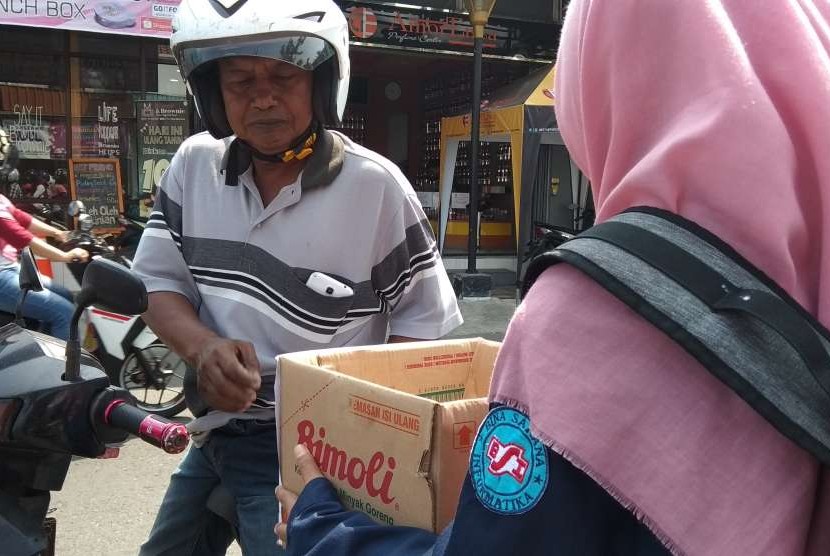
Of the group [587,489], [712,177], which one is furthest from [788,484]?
[712,177]

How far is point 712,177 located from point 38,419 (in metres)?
1.36

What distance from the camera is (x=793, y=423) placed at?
662 mm

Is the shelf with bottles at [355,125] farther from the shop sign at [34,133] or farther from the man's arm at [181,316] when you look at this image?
the man's arm at [181,316]

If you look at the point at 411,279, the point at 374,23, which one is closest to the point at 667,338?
the point at 411,279

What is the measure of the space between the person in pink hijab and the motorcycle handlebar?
767mm

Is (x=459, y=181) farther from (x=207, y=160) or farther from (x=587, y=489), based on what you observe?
(x=587, y=489)

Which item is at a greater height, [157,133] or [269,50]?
[269,50]

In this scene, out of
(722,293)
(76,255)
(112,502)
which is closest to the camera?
(722,293)

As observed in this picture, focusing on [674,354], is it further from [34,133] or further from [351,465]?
[34,133]

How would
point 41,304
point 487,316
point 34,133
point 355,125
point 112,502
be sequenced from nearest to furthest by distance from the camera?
point 112,502 → point 41,304 → point 487,316 → point 34,133 → point 355,125

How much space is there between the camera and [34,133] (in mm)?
9219

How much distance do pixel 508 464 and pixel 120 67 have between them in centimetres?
990

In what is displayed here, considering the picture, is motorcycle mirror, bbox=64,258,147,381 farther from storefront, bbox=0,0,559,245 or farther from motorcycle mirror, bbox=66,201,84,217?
storefront, bbox=0,0,559,245

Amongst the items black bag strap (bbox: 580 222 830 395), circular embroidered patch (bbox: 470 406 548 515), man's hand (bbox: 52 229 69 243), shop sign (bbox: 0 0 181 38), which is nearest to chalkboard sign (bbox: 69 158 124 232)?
shop sign (bbox: 0 0 181 38)
